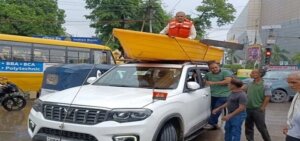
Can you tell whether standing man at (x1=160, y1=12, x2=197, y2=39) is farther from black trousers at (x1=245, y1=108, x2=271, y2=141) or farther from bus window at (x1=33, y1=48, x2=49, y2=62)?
bus window at (x1=33, y1=48, x2=49, y2=62)

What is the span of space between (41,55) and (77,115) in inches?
479

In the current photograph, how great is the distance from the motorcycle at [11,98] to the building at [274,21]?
266ft

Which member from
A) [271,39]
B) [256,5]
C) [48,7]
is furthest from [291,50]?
[271,39]

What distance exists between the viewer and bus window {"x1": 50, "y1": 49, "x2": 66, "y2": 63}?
55.8 ft

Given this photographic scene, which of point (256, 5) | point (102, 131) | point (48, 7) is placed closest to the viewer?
point (102, 131)

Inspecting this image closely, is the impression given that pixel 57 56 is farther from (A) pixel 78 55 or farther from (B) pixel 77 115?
(B) pixel 77 115

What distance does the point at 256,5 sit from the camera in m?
118

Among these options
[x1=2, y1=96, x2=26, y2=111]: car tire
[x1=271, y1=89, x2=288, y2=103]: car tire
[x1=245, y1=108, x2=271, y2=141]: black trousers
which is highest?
[x1=245, y1=108, x2=271, y2=141]: black trousers

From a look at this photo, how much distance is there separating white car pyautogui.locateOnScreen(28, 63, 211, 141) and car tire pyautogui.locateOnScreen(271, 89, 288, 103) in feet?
38.8

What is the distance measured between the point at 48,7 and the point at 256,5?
8788 cm

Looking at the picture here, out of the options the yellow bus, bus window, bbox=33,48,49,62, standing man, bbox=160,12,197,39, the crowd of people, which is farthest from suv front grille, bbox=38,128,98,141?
bus window, bbox=33,48,49,62

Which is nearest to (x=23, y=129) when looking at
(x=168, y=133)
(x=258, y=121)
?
(x=168, y=133)

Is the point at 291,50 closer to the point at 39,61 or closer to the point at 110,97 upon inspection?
the point at 39,61

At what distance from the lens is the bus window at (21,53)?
620 inches
